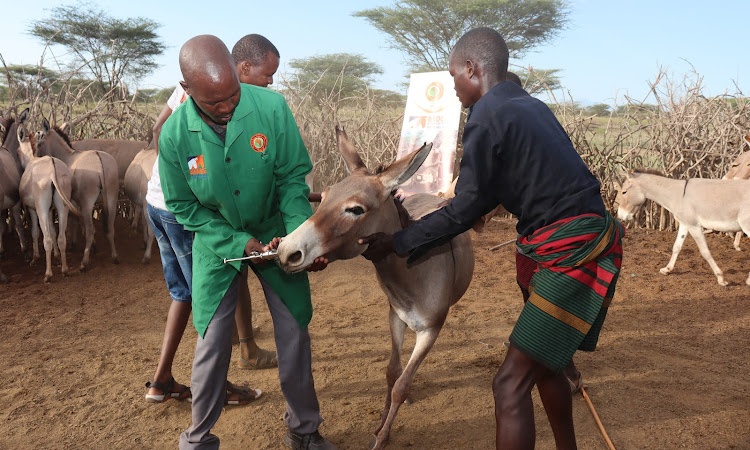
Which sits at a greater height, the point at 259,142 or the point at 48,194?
the point at 259,142

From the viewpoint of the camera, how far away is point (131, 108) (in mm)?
8984

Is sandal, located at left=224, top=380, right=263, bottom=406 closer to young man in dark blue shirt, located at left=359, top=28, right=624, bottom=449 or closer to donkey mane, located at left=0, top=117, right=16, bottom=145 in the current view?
young man in dark blue shirt, located at left=359, top=28, right=624, bottom=449

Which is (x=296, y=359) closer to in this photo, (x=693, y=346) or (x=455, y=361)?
(x=455, y=361)

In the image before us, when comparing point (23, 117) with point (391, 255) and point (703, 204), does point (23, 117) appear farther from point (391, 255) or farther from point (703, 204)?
point (703, 204)

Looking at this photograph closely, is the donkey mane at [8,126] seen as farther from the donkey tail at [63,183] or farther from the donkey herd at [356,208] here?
the donkey tail at [63,183]

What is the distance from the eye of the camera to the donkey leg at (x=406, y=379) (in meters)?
2.92

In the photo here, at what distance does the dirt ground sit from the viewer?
3230 mm

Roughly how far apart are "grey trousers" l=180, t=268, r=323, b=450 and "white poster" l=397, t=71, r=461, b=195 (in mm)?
5298

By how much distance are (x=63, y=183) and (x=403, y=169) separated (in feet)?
18.3

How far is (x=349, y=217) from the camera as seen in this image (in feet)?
8.00

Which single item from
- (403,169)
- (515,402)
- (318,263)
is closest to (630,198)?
(403,169)

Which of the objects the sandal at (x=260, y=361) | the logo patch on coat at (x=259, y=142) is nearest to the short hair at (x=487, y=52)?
the logo patch on coat at (x=259, y=142)

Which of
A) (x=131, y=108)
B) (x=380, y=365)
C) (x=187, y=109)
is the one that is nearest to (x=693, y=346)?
(x=380, y=365)

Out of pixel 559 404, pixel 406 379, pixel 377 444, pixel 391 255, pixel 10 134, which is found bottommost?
pixel 377 444
